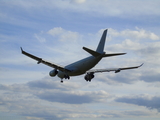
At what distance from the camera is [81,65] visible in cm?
5809

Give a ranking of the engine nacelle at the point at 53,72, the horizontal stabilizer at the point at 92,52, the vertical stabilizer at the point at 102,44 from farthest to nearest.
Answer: the engine nacelle at the point at 53,72, the vertical stabilizer at the point at 102,44, the horizontal stabilizer at the point at 92,52

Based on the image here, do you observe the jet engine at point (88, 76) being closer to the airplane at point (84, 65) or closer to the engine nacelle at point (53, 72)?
the airplane at point (84, 65)

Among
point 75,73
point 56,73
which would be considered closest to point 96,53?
point 75,73

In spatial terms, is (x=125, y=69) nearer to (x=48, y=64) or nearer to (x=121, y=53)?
(x=121, y=53)

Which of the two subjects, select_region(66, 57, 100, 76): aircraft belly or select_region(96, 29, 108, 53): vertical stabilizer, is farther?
select_region(96, 29, 108, 53): vertical stabilizer

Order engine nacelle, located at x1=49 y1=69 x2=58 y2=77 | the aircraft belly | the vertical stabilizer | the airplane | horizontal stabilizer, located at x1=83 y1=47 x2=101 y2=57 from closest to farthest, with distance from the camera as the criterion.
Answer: horizontal stabilizer, located at x1=83 y1=47 x2=101 y2=57 → the airplane → the aircraft belly → the vertical stabilizer → engine nacelle, located at x1=49 y1=69 x2=58 y2=77

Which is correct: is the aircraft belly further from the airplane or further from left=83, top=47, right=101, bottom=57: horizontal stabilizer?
left=83, top=47, right=101, bottom=57: horizontal stabilizer

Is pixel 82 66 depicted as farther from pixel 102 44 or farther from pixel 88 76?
pixel 102 44

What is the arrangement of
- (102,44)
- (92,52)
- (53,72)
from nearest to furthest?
(92,52)
(102,44)
(53,72)

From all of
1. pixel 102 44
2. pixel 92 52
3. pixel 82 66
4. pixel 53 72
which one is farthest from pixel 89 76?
pixel 92 52

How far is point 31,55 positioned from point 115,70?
71.9 ft

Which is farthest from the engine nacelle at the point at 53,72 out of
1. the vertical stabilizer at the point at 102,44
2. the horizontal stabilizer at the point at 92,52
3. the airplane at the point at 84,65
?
the horizontal stabilizer at the point at 92,52

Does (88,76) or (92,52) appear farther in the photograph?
(88,76)

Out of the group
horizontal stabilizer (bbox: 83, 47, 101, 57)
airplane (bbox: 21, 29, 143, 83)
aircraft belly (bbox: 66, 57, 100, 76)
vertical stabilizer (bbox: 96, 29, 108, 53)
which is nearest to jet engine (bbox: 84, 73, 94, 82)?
airplane (bbox: 21, 29, 143, 83)
